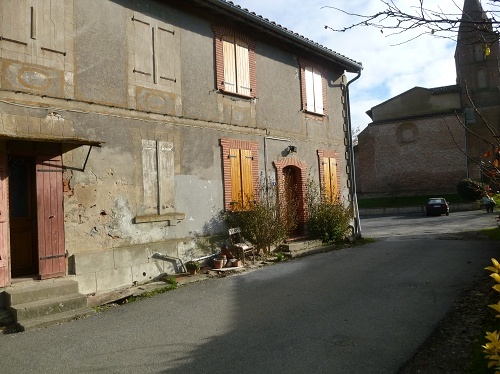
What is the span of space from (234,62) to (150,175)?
4030 mm

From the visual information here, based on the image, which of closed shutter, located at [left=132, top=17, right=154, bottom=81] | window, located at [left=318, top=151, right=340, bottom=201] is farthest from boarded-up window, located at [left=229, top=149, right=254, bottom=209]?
window, located at [left=318, top=151, right=340, bottom=201]

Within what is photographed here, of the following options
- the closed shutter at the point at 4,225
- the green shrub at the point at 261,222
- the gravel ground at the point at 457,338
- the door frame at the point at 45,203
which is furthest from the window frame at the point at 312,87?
the closed shutter at the point at 4,225

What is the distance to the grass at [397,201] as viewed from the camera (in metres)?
33.1

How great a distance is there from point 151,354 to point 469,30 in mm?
4464

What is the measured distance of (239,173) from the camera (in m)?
9.88

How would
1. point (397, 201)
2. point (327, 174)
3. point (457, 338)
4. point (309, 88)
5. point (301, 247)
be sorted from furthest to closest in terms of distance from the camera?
point (397, 201) → point (327, 174) → point (309, 88) → point (301, 247) → point (457, 338)

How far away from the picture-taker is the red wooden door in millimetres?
6441

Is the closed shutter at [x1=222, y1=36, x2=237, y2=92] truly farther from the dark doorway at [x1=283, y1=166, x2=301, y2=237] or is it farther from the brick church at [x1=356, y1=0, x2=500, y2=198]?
the brick church at [x1=356, y1=0, x2=500, y2=198]

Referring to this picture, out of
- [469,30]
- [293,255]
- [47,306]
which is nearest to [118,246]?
[47,306]

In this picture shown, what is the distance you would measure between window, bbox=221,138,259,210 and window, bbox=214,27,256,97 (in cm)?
145

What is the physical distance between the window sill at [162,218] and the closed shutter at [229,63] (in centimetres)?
357

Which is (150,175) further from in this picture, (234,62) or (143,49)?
(234,62)

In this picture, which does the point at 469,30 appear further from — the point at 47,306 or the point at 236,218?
the point at 236,218

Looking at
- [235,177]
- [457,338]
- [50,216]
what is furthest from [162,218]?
[457,338]
